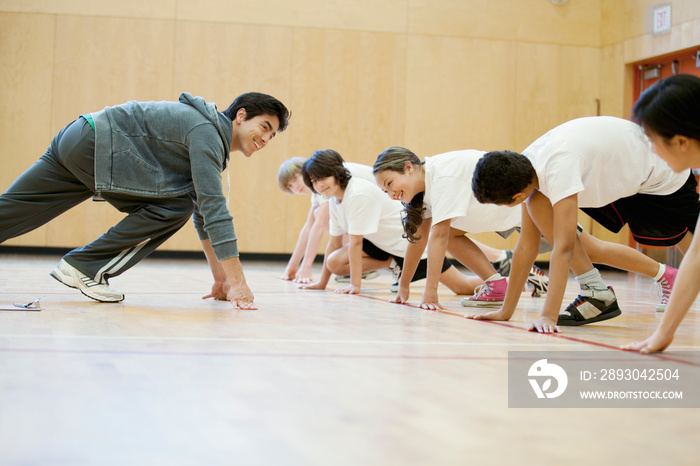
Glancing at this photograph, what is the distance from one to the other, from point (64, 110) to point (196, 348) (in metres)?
5.51

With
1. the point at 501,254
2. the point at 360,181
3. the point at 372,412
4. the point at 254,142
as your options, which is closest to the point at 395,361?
the point at 372,412

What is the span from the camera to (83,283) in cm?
223

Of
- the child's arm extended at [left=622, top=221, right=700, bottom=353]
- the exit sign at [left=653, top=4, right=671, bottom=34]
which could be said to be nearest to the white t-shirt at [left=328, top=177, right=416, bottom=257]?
the child's arm extended at [left=622, top=221, right=700, bottom=353]

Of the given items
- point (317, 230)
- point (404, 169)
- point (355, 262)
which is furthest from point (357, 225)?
point (317, 230)

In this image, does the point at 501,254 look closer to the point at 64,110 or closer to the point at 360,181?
the point at 360,181

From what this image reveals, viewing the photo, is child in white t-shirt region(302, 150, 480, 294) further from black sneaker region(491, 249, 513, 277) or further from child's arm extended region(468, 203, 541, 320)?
child's arm extended region(468, 203, 541, 320)

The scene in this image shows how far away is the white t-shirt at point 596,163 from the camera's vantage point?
1.89 meters

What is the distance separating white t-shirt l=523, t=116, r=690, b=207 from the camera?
1.89m

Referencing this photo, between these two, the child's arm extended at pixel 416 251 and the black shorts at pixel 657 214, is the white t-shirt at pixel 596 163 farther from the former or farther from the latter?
the child's arm extended at pixel 416 251

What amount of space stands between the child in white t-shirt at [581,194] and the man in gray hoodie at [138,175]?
807 millimetres

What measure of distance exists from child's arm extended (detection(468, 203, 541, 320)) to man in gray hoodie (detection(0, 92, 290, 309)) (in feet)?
2.64

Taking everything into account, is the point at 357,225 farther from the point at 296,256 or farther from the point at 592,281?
the point at 592,281

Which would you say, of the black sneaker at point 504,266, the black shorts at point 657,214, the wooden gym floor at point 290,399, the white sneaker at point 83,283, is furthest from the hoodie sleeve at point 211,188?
the black sneaker at point 504,266

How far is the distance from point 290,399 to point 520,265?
50.2 inches
